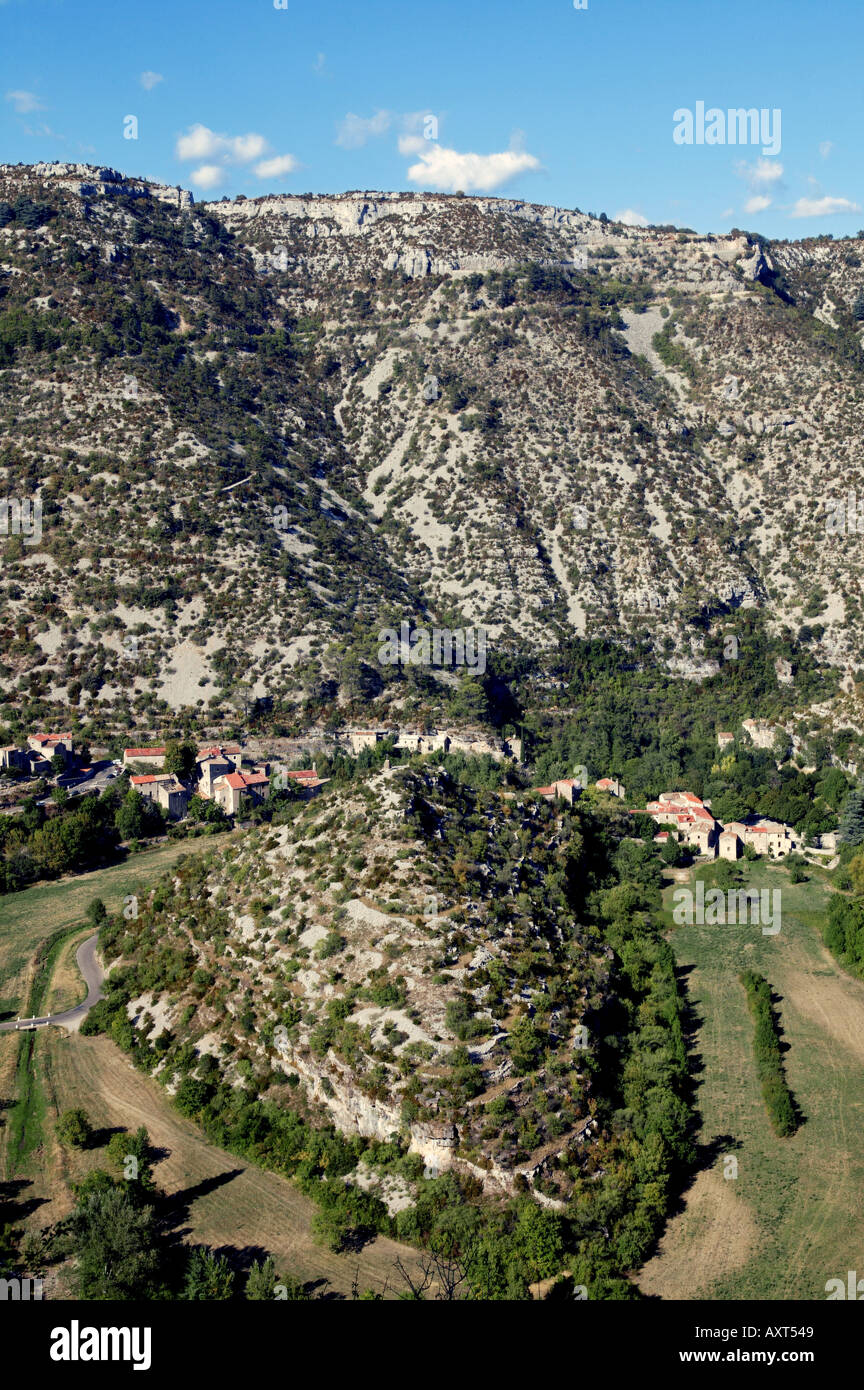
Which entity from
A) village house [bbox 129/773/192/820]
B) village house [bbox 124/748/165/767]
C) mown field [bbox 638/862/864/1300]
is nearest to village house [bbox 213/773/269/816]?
village house [bbox 129/773/192/820]

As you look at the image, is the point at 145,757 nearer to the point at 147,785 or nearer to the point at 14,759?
the point at 147,785

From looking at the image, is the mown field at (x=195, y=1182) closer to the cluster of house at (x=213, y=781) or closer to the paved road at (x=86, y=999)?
the paved road at (x=86, y=999)

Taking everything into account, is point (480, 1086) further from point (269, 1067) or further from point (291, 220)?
point (291, 220)

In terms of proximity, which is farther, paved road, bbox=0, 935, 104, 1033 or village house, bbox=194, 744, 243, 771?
village house, bbox=194, 744, 243, 771

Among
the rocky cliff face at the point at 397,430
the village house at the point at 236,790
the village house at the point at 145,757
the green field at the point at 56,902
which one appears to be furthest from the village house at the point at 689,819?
the village house at the point at 145,757

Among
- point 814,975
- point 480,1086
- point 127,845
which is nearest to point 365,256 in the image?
point 127,845

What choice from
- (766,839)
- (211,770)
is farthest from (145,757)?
(766,839)

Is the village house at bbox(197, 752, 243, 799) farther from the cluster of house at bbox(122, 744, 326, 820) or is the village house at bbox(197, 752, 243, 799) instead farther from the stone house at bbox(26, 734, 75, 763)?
the stone house at bbox(26, 734, 75, 763)
